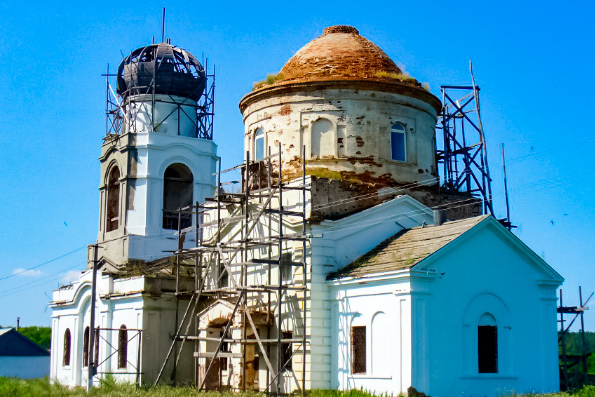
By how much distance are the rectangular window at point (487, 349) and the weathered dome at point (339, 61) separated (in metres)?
8.28

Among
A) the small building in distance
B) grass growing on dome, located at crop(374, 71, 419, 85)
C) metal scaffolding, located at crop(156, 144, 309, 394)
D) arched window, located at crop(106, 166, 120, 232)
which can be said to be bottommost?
the small building in distance

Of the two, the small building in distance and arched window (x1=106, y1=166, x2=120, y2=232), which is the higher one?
arched window (x1=106, y1=166, x2=120, y2=232)

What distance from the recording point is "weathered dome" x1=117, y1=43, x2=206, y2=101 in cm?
3300

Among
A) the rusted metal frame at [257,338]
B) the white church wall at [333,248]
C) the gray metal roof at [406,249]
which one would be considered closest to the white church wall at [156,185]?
the rusted metal frame at [257,338]

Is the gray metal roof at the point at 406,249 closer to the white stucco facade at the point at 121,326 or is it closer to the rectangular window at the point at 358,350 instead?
the rectangular window at the point at 358,350

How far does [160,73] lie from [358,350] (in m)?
16.9

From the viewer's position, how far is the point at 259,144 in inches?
1007

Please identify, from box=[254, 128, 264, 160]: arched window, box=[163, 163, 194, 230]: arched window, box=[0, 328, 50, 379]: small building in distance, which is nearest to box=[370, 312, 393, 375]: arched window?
box=[254, 128, 264, 160]: arched window

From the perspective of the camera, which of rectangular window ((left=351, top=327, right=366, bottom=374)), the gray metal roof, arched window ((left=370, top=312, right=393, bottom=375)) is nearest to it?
arched window ((left=370, top=312, right=393, bottom=375))

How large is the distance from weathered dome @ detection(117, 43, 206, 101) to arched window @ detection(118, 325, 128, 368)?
1064 centimetres

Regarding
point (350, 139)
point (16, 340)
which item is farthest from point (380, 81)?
point (16, 340)

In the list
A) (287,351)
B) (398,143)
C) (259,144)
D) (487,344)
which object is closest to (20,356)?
(259,144)

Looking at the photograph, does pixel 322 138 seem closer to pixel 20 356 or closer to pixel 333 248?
pixel 333 248

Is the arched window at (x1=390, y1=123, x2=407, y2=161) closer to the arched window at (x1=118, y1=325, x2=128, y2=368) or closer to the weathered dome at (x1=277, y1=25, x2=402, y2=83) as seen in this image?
the weathered dome at (x1=277, y1=25, x2=402, y2=83)
